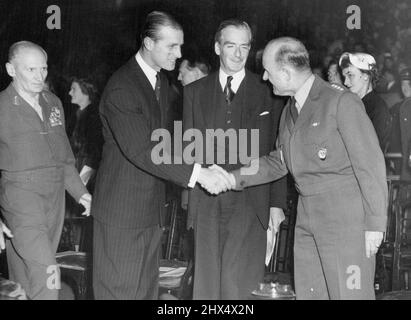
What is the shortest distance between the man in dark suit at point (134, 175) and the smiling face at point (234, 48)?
0.87 ft

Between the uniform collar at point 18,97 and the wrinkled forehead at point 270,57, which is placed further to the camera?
the uniform collar at point 18,97

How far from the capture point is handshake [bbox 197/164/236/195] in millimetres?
2953

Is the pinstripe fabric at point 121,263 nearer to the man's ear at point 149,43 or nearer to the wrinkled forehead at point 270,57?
the man's ear at point 149,43

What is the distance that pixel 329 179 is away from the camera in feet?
8.54

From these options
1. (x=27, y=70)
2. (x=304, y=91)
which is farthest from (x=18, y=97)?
(x=304, y=91)

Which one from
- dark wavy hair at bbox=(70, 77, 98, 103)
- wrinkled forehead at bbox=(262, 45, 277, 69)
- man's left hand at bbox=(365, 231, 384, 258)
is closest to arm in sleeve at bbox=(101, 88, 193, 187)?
wrinkled forehead at bbox=(262, 45, 277, 69)

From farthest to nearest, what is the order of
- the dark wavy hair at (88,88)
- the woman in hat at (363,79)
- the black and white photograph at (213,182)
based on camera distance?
the dark wavy hair at (88,88)
the woman in hat at (363,79)
the black and white photograph at (213,182)

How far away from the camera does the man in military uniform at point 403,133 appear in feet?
15.2

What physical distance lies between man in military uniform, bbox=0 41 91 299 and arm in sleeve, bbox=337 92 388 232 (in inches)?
58.3

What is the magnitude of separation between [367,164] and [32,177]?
5.55 feet

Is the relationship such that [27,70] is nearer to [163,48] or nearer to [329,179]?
[163,48]

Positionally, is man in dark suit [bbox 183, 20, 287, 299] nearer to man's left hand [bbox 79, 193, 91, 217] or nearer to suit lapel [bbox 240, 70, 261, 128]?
suit lapel [bbox 240, 70, 261, 128]

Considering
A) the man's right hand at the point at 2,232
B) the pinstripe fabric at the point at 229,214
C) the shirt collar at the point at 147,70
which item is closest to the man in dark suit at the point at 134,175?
the shirt collar at the point at 147,70
